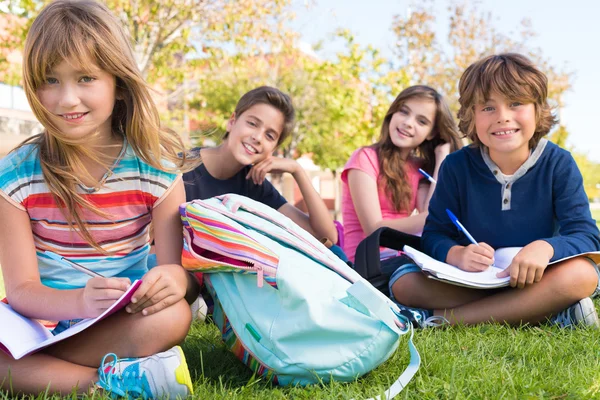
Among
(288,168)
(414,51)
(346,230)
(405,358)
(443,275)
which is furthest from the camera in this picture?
(414,51)

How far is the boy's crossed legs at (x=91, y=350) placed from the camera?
1.77m

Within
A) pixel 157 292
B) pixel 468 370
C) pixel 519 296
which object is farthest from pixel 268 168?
pixel 468 370

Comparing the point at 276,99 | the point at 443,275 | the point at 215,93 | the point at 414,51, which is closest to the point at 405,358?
the point at 443,275

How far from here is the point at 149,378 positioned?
1.73 metres

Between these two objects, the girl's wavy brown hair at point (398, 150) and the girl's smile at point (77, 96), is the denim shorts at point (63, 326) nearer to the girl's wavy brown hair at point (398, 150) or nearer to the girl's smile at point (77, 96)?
the girl's smile at point (77, 96)

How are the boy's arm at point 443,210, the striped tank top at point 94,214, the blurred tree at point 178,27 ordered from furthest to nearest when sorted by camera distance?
1. the blurred tree at point 178,27
2. the boy's arm at point 443,210
3. the striped tank top at point 94,214

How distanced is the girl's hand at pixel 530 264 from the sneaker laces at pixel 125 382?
153 cm

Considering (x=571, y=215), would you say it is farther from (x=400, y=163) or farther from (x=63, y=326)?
(x=63, y=326)

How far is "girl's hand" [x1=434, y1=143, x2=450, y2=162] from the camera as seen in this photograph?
12.9 ft

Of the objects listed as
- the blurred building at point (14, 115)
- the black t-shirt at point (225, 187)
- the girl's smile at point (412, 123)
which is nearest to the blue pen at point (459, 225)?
the girl's smile at point (412, 123)

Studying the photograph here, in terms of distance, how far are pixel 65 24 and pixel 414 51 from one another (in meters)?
14.2

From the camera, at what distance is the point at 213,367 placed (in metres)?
2.12

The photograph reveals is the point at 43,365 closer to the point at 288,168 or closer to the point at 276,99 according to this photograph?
the point at 288,168

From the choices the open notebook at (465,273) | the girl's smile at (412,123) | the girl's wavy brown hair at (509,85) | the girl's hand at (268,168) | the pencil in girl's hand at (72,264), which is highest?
the girl's wavy brown hair at (509,85)
